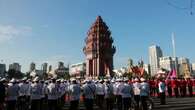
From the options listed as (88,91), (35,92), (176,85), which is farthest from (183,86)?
(35,92)

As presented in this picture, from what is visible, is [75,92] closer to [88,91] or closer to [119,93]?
[88,91]

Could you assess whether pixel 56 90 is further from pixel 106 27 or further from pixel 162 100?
pixel 106 27

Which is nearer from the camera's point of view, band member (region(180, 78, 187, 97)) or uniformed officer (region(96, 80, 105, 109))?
uniformed officer (region(96, 80, 105, 109))

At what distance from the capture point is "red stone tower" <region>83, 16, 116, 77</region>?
81.0 metres

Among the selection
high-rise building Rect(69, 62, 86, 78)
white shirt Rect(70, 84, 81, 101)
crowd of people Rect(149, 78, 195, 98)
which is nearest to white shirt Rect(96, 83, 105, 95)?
white shirt Rect(70, 84, 81, 101)

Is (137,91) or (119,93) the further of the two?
(137,91)

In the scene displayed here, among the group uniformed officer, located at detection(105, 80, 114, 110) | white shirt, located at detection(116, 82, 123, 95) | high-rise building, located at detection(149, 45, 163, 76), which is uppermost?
high-rise building, located at detection(149, 45, 163, 76)

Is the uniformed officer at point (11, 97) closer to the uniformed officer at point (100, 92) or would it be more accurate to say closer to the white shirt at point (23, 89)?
the white shirt at point (23, 89)

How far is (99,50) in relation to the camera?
80.8 meters

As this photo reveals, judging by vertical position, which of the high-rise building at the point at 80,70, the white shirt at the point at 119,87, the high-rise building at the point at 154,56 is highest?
the high-rise building at the point at 154,56

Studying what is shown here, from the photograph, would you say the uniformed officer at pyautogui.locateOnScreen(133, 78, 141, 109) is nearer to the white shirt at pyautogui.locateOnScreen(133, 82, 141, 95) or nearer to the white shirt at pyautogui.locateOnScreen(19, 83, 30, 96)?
the white shirt at pyautogui.locateOnScreen(133, 82, 141, 95)

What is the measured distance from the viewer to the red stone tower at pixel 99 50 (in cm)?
8100

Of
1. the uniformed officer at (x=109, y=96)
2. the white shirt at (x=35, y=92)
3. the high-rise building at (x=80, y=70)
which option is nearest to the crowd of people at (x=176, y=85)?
the uniformed officer at (x=109, y=96)

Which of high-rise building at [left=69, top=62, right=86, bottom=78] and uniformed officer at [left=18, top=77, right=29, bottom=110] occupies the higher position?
high-rise building at [left=69, top=62, right=86, bottom=78]
